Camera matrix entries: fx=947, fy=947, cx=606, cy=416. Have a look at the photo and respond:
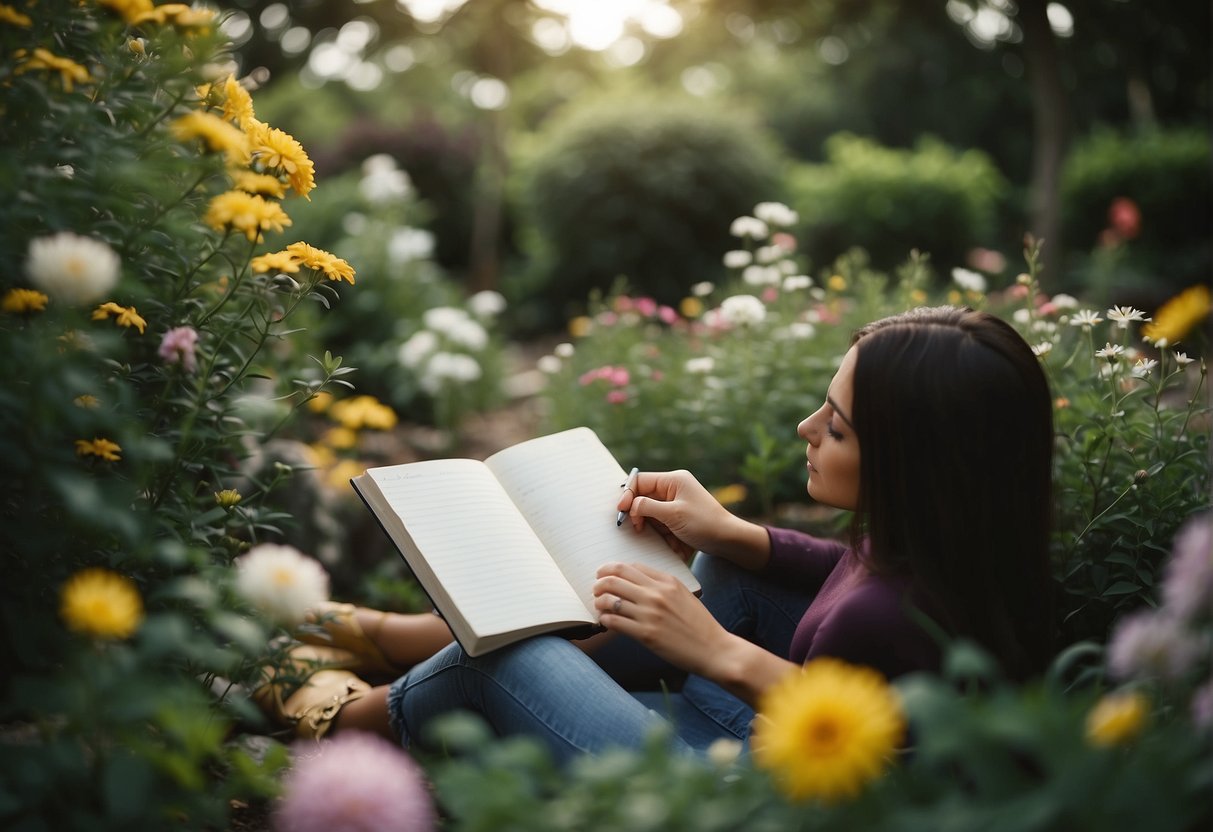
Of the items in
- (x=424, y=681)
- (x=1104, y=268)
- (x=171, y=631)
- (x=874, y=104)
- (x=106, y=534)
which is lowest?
(x=874, y=104)

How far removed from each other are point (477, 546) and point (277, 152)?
69 cm

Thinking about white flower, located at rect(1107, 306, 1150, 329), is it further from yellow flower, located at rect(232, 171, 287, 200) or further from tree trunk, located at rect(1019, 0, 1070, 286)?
tree trunk, located at rect(1019, 0, 1070, 286)

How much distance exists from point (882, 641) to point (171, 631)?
2.95ft

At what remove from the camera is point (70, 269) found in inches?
40.6

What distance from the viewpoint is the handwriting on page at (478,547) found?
58.2 inches

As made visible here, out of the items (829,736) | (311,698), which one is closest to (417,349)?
(311,698)

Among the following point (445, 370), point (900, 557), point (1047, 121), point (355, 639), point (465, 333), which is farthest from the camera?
point (1047, 121)

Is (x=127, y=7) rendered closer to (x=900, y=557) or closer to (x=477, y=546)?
(x=477, y=546)

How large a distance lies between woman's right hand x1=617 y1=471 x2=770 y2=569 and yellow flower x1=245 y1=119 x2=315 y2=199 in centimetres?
78

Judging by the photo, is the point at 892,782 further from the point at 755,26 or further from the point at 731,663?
the point at 755,26

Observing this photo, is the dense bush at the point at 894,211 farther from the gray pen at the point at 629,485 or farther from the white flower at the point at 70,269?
the white flower at the point at 70,269

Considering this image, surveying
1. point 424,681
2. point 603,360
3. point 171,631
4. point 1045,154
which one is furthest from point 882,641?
point 1045,154

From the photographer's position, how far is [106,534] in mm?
1352

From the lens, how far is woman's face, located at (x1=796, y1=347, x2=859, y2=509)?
1.48 m
